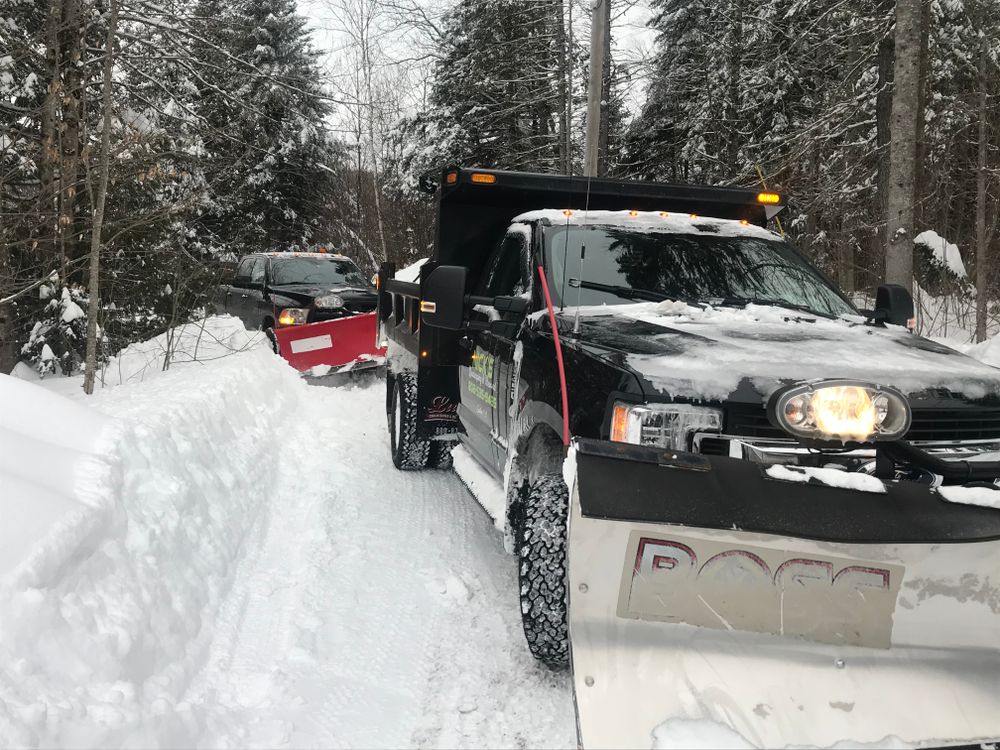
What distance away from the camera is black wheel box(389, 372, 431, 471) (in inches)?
244

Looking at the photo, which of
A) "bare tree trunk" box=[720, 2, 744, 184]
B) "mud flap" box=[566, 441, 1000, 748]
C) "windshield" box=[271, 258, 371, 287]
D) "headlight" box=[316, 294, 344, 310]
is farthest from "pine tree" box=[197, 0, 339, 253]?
"mud flap" box=[566, 441, 1000, 748]

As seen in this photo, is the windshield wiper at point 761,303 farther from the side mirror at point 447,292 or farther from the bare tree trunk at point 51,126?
the bare tree trunk at point 51,126

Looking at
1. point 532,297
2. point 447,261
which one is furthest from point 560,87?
point 532,297

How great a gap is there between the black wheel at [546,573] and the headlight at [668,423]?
1.77 feet

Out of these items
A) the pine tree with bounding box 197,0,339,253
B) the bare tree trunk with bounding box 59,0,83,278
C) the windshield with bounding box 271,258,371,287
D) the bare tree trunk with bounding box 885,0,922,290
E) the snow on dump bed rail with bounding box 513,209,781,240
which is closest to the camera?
the snow on dump bed rail with bounding box 513,209,781,240

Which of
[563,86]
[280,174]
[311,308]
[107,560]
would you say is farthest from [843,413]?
[280,174]

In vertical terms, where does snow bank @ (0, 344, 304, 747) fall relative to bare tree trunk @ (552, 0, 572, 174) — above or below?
below

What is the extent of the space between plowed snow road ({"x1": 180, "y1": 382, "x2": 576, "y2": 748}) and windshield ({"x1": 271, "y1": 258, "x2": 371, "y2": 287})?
20.3 feet

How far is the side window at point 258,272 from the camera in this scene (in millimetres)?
11273

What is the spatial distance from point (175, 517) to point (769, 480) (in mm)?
2915

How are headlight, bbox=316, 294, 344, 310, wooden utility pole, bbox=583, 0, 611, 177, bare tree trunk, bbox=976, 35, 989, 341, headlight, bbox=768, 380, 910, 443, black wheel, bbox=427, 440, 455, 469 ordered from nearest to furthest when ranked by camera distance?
headlight, bbox=768, 380, 910, 443, black wheel, bbox=427, 440, 455, 469, headlight, bbox=316, 294, 344, 310, bare tree trunk, bbox=976, 35, 989, 341, wooden utility pole, bbox=583, 0, 611, 177

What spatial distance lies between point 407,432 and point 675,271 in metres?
2.96

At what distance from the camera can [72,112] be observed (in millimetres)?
8102

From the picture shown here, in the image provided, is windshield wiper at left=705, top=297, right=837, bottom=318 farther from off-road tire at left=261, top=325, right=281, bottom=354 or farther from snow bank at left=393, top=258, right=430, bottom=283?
off-road tire at left=261, top=325, right=281, bottom=354
